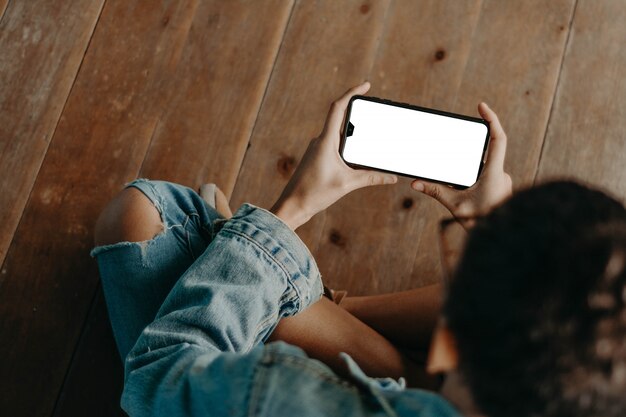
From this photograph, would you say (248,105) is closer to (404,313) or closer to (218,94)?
(218,94)

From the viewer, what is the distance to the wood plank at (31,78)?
37.5 inches

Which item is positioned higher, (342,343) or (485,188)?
(485,188)

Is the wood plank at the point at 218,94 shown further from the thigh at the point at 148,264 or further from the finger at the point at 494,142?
the finger at the point at 494,142

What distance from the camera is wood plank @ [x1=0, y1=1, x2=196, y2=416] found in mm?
875

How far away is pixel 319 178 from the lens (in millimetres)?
733

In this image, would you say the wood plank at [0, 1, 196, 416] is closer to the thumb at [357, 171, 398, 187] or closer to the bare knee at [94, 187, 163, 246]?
the bare knee at [94, 187, 163, 246]

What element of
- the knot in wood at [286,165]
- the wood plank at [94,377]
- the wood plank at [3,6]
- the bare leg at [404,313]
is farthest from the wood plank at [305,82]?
the wood plank at [3,6]

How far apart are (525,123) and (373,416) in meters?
0.68

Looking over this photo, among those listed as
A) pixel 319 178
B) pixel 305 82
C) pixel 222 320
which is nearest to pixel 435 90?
pixel 305 82

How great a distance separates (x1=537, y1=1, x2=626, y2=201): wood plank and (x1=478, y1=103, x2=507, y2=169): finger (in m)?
0.23

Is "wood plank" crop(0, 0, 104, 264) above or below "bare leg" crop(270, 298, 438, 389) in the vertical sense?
above

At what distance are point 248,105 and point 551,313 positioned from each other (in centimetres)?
73

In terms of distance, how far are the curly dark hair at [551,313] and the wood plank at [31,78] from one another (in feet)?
2.68

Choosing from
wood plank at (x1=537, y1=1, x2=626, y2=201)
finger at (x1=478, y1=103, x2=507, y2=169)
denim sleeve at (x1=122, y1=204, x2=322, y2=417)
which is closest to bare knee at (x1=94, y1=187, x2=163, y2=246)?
denim sleeve at (x1=122, y1=204, x2=322, y2=417)
